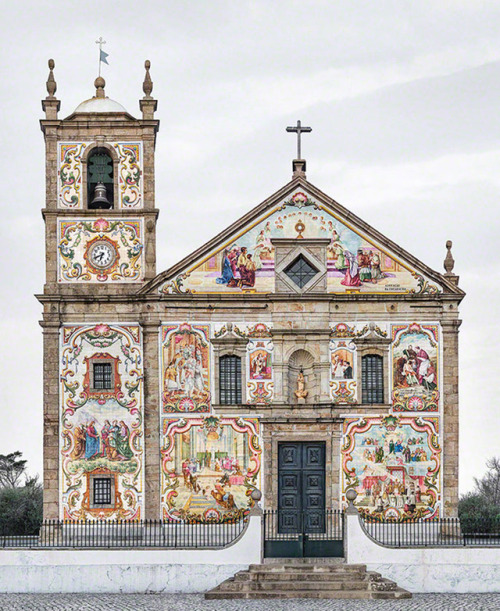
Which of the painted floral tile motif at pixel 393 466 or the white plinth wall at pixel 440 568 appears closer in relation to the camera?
the white plinth wall at pixel 440 568

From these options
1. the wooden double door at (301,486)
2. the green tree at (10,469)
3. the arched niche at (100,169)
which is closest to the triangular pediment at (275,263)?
the arched niche at (100,169)

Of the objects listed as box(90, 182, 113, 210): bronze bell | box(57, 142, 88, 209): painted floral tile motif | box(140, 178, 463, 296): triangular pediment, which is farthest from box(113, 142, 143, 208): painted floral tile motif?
box(140, 178, 463, 296): triangular pediment

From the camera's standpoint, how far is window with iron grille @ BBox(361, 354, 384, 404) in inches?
→ 1657

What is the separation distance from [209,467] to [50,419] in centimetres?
481

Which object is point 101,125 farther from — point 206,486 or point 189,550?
point 189,550

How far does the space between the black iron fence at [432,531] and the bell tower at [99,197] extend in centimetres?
1007

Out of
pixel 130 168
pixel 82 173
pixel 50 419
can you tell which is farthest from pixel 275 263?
pixel 50 419

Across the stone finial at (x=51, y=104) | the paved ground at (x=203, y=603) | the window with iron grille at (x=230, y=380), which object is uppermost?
the stone finial at (x=51, y=104)

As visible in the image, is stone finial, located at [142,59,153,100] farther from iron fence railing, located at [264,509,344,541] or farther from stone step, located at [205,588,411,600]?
stone step, located at [205,588,411,600]

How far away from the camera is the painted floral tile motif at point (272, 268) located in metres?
42.4

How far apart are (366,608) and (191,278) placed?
13.4m

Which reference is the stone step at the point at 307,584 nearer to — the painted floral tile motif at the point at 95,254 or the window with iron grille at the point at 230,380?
the window with iron grille at the point at 230,380

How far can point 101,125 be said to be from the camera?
43.3 metres

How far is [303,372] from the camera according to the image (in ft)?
139
